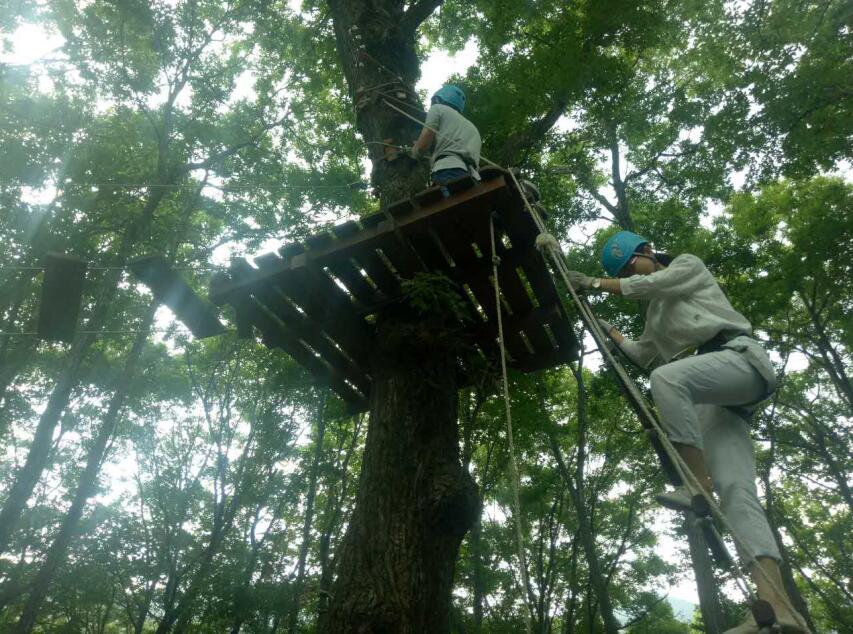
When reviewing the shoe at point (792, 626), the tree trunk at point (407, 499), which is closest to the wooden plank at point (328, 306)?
the tree trunk at point (407, 499)

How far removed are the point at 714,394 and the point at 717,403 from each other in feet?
0.26

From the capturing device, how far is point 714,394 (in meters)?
2.50

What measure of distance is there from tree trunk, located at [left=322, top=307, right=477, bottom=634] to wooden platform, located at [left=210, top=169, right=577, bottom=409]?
0.41 meters

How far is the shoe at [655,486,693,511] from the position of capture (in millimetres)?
2324

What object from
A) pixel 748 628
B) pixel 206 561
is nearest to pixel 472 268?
pixel 748 628

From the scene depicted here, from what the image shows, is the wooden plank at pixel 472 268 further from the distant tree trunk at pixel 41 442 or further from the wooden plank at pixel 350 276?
the distant tree trunk at pixel 41 442

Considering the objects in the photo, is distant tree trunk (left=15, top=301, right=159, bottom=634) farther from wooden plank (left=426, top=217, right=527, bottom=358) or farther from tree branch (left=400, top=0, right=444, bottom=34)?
wooden plank (left=426, top=217, right=527, bottom=358)

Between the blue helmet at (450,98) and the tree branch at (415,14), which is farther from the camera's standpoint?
the tree branch at (415,14)

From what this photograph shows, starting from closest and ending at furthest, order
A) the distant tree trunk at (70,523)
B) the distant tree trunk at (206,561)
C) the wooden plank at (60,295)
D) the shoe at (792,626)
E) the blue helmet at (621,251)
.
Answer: the shoe at (792,626) < the blue helmet at (621,251) < the wooden plank at (60,295) < the distant tree trunk at (70,523) < the distant tree trunk at (206,561)

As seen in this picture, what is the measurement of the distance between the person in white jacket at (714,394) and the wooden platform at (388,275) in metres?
1.02

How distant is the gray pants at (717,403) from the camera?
2.42 meters

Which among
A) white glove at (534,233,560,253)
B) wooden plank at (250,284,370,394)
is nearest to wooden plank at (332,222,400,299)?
wooden plank at (250,284,370,394)

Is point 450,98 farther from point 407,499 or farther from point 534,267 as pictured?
point 407,499

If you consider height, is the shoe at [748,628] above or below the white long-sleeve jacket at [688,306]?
below
